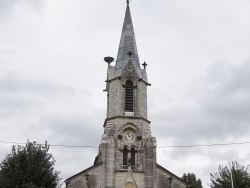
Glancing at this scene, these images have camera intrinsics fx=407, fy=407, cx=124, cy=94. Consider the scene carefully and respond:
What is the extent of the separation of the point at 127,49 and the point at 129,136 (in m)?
10.4

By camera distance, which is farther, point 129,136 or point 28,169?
point 129,136

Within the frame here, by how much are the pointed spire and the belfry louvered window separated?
1.40 m

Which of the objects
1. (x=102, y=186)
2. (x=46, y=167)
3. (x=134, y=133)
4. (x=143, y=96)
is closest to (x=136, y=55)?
(x=143, y=96)

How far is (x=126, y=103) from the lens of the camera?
41.2 meters

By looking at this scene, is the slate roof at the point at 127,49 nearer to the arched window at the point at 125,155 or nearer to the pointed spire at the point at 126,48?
the pointed spire at the point at 126,48

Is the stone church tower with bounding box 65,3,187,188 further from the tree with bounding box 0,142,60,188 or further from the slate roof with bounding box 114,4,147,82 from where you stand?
the tree with bounding box 0,142,60,188

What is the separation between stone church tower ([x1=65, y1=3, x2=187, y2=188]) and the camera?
37.0m

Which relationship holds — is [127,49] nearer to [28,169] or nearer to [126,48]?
[126,48]

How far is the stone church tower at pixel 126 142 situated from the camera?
37.0 metres

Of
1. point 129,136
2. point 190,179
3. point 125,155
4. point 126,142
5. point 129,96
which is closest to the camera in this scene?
point 125,155

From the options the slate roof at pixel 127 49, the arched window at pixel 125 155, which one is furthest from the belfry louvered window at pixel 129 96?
the arched window at pixel 125 155

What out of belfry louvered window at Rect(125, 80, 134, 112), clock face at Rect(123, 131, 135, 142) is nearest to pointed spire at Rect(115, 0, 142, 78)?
belfry louvered window at Rect(125, 80, 134, 112)

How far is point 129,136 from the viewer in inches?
1561

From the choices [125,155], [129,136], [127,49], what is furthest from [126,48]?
[125,155]
